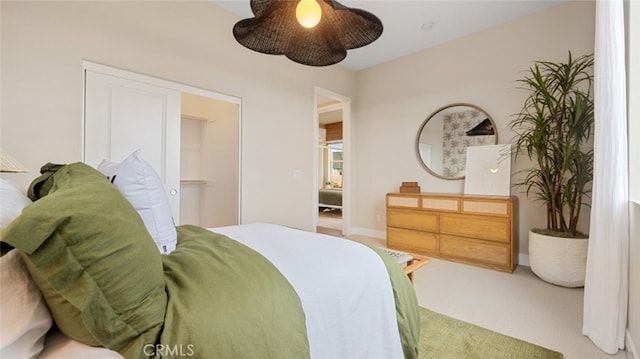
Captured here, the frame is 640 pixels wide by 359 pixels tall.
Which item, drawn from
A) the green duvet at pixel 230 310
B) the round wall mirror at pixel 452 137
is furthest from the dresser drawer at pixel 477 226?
the green duvet at pixel 230 310

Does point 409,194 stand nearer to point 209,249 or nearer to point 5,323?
point 209,249

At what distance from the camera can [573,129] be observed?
258 centimetres

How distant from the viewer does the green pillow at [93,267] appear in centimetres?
53

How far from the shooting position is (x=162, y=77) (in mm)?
2686

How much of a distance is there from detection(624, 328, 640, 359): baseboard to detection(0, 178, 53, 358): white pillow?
2495 millimetres

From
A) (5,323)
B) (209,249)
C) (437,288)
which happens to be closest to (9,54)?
(209,249)

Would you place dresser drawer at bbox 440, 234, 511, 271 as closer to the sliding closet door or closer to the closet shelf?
the sliding closet door

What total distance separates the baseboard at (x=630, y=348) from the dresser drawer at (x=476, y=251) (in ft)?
4.52

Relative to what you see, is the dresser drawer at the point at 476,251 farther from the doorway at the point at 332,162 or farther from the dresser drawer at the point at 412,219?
the doorway at the point at 332,162

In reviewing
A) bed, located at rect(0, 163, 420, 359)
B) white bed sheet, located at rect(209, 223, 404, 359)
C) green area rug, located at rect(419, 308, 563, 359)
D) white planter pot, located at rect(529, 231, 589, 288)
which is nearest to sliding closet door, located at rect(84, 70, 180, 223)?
bed, located at rect(0, 163, 420, 359)

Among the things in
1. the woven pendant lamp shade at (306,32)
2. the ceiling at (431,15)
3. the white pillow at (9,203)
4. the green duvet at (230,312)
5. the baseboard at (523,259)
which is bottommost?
the baseboard at (523,259)

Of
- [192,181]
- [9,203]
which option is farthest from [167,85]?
[9,203]

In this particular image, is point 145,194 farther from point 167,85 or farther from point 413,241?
point 413,241

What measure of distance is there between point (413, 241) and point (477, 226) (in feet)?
2.71
